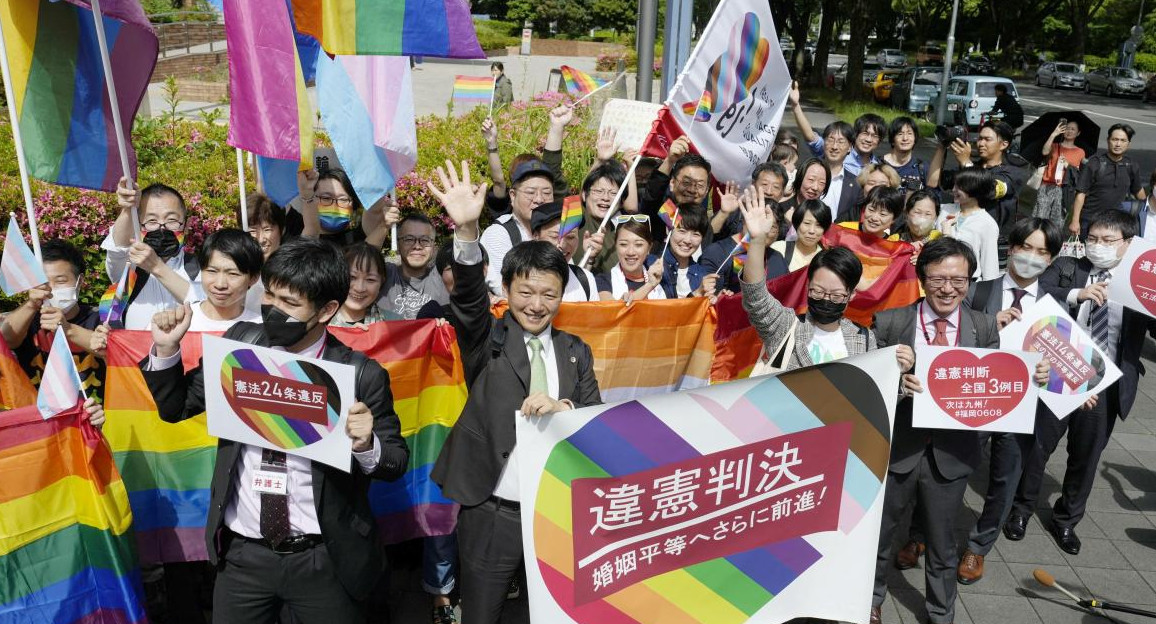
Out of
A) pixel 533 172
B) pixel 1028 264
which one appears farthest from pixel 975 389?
pixel 533 172

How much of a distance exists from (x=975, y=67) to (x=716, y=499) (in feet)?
149

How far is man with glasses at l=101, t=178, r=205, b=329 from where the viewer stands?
13.5ft

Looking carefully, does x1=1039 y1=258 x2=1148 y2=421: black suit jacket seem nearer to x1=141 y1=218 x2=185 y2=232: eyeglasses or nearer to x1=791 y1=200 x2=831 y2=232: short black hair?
x1=791 y1=200 x2=831 y2=232: short black hair

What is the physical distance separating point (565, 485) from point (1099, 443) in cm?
347

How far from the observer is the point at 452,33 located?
441 cm

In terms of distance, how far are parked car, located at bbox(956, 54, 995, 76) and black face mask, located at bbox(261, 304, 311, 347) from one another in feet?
138

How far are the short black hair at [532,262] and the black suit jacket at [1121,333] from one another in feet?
9.45

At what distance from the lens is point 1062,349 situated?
429 centimetres

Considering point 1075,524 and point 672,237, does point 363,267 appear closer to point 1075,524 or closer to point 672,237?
point 672,237

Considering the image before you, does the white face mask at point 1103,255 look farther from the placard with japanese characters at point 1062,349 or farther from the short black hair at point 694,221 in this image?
the short black hair at point 694,221

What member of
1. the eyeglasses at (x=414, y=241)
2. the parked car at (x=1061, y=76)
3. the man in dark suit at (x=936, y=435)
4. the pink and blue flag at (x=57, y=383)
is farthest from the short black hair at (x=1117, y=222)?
the parked car at (x=1061, y=76)

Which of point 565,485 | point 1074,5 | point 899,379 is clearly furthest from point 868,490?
point 1074,5

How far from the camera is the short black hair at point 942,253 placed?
13.2ft

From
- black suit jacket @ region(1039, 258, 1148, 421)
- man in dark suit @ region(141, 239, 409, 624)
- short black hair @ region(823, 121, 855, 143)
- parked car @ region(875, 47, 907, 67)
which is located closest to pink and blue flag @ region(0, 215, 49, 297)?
man in dark suit @ region(141, 239, 409, 624)
